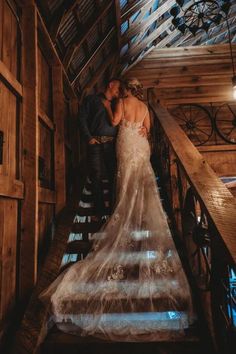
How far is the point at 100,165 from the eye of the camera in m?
3.57

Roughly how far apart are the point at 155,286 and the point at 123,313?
275 millimetres

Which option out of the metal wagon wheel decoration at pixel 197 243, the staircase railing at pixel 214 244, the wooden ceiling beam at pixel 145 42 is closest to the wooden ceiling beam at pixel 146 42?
the wooden ceiling beam at pixel 145 42

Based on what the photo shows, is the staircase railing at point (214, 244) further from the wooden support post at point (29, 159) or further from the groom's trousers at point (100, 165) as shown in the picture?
the groom's trousers at point (100, 165)

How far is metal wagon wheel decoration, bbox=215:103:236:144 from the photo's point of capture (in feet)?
20.2

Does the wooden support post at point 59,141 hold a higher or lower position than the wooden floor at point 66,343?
higher

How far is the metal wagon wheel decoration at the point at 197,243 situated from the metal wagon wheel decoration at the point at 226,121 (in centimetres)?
430

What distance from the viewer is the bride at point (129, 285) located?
5.44ft

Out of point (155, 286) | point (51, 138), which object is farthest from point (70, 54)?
point (155, 286)

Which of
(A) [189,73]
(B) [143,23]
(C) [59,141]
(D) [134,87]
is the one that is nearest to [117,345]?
(C) [59,141]

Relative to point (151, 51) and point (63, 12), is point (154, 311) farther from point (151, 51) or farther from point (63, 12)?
point (151, 51)

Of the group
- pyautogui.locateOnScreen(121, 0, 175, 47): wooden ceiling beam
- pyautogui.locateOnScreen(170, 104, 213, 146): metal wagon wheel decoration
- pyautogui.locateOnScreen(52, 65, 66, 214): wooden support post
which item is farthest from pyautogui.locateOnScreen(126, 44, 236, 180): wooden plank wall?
pyautogui.locateOnScreen(52, 65, 66, 214): wooden support post

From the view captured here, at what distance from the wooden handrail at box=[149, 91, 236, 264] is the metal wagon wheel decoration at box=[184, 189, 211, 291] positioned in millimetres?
162

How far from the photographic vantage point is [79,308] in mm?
1729

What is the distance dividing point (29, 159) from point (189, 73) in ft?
16.7
